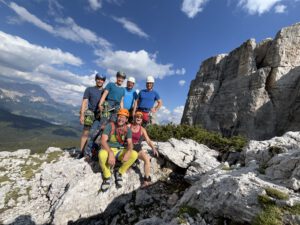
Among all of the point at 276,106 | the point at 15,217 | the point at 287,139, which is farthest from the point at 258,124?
the point at 15,217

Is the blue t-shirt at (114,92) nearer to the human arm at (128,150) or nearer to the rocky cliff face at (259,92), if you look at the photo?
the human arm at (128,150)

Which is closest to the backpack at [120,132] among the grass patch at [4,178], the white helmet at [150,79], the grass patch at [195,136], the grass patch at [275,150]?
the white helmet at [150,79]

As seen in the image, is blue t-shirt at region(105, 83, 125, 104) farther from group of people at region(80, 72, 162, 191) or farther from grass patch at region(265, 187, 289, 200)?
grass patch at region(265, 187, 289, 200)

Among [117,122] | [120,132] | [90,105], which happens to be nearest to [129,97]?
[90,105]

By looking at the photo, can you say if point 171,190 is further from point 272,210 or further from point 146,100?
point 272,210

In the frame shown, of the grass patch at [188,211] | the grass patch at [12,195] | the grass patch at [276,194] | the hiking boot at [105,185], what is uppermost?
the grass patch at [276,194]

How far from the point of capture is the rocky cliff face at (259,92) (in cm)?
2638

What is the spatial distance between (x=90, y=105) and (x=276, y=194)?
9.03 m

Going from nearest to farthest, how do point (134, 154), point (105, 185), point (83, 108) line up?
point (105, 185) < point (134, 154) < point (83, 108)

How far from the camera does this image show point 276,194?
489 cm

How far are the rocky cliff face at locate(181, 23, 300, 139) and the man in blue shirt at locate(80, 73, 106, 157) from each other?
22.2 metres

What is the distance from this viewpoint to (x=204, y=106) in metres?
36.6

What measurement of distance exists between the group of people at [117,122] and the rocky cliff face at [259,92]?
20.3 m

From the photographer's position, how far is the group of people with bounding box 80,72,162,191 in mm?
8773
